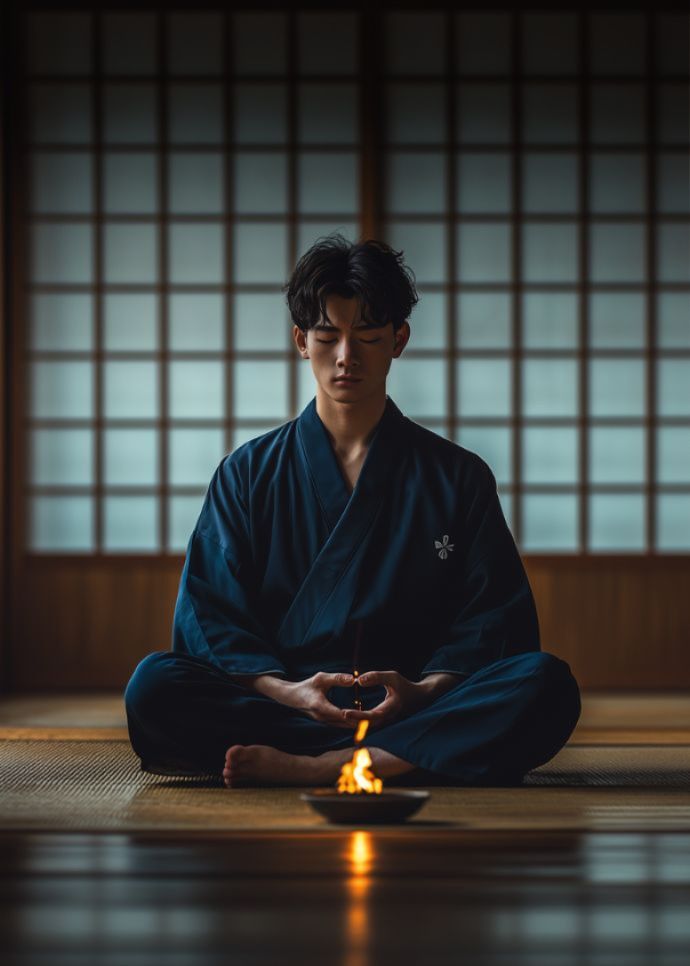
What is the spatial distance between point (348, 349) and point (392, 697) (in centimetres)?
66

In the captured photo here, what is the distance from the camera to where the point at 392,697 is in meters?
2.56

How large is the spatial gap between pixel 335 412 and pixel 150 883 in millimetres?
1434

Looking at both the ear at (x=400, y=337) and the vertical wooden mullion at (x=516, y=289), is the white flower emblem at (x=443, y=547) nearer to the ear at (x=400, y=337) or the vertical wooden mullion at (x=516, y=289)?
the ear at (x=400, y=337)

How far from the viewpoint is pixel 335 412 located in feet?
9.39

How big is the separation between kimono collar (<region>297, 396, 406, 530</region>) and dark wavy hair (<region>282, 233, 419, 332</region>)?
8.4 inches

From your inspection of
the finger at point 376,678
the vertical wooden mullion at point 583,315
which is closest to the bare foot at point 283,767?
the finger at point 376,678

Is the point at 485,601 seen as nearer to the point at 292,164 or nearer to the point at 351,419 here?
the point at 351,419

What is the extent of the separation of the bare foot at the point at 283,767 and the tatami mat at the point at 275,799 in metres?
0.03

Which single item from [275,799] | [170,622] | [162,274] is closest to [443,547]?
[275,799]

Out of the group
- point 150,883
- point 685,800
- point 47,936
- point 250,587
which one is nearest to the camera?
point 47,936

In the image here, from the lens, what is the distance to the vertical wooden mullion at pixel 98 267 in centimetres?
508

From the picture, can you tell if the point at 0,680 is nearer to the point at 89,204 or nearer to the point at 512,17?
the point at 89,204

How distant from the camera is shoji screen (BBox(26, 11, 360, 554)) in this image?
507 centimetres

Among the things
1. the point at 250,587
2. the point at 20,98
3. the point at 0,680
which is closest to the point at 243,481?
the point at 250,587
